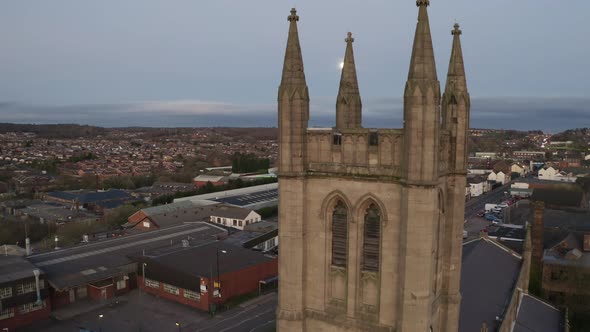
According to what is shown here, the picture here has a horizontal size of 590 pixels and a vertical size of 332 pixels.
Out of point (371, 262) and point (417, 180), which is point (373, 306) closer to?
point (371, 262)

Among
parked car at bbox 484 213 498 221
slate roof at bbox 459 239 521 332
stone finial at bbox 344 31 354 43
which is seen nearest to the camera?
stone finial at bbox 344 31 354 43

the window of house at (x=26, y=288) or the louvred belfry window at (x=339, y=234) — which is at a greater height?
the louvred belfry window at (x=339, y=234)

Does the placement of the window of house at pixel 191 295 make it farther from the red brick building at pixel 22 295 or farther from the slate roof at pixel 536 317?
the slate roof at pixel 536 317

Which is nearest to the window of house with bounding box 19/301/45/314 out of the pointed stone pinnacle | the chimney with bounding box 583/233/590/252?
the pointed stone pinnacle

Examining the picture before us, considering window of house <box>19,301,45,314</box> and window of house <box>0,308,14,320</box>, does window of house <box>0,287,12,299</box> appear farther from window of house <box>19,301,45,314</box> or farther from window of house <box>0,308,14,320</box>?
window of house <box>19,301,45,314</box>

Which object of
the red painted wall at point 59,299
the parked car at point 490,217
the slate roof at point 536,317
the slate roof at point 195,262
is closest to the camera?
the slate roof at point 536,317

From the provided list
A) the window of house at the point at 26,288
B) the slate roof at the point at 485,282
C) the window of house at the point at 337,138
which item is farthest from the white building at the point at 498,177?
the window of house at the point at 337,138
